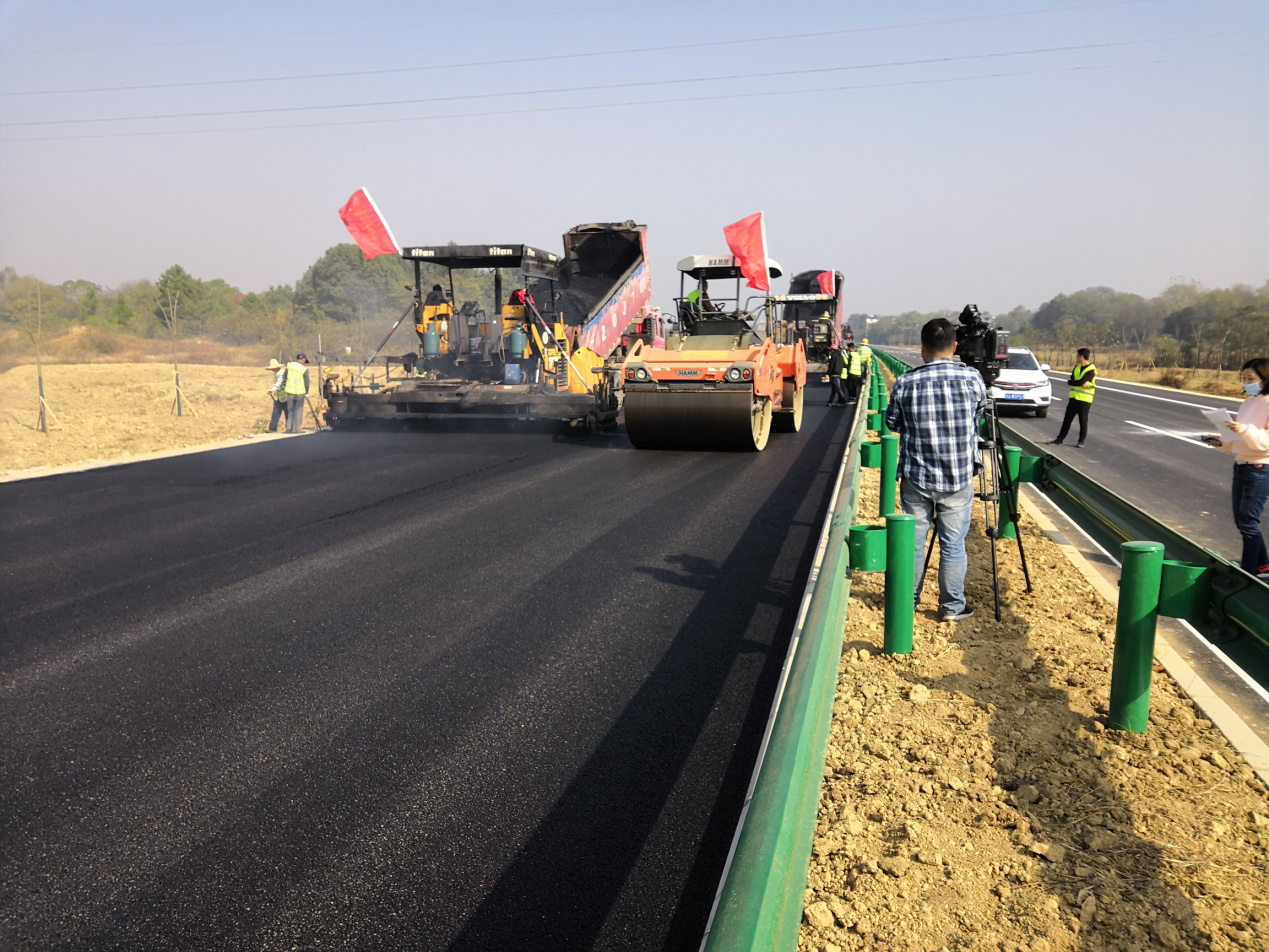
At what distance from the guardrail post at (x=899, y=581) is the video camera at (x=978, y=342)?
2370 mm

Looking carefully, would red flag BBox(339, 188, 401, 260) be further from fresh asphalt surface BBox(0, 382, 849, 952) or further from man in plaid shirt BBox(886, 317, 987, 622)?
man in plaid shirt BBox(886, 317, 987, 622)

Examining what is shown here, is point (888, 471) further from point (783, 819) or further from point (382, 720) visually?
point (783, 819)

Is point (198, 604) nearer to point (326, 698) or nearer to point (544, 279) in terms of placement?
point (326, 698)

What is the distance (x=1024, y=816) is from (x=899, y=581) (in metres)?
1.48

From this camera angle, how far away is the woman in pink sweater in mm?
6176

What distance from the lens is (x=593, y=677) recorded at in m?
4.51

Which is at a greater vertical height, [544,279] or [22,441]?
[544,279]

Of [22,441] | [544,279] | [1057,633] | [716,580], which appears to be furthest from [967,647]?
[22,441]

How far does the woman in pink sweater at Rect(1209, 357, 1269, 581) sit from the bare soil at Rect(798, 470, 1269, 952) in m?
2.37

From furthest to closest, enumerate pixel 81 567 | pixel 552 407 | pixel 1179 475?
1. pixel 552 407
2. pixel 1179 475
3. pixel 81 567

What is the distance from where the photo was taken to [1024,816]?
3.30 m

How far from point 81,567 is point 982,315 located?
23.3 feet

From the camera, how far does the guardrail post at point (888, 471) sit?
24.2 feet

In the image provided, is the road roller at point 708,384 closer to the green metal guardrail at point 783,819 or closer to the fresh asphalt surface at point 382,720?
the fresh asphalt surface at point 382,720
